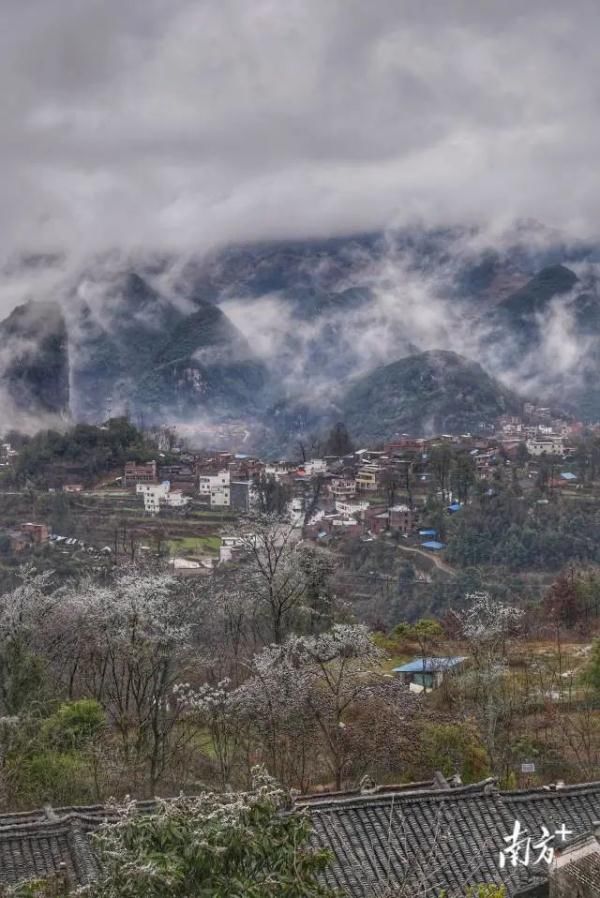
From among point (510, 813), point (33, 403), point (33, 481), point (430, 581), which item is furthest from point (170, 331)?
point (510, 813)

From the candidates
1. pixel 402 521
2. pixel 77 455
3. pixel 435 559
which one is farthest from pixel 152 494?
pixel 435 559

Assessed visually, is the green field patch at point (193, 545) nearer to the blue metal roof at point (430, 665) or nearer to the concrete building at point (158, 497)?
the concrete building at point (158, 497)

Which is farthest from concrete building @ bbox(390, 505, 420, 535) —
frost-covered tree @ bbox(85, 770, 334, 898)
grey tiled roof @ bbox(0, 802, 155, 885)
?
frost-covered tree @ bbox(85, 770, 334, 898)

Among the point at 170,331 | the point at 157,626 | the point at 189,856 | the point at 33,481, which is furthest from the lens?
the point at 170,331

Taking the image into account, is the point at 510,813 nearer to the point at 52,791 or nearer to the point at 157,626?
the point at 52,791

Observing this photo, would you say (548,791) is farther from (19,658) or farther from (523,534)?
(523,534)
